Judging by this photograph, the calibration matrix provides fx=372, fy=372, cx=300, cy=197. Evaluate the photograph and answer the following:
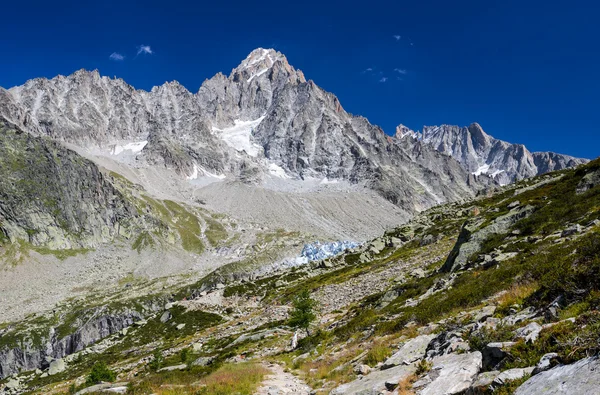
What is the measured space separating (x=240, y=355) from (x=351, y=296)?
2206 centimetres

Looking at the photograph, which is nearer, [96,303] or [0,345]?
[0,345]

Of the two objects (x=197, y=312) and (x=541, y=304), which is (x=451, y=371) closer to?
(x=541, y=304)

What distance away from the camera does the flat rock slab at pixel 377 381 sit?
10.8 m

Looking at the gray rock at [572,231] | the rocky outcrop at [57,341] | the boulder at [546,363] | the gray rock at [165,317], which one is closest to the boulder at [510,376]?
the boulder at [546,363]

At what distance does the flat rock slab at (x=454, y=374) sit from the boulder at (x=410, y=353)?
103 inches

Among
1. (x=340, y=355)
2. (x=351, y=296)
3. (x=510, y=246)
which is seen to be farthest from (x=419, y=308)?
(x=351, y=296)

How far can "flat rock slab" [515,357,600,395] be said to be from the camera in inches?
212

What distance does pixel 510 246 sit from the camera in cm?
2603

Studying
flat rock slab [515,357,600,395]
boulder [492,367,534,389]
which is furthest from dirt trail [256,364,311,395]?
flat rock slab [515,357,600,395]

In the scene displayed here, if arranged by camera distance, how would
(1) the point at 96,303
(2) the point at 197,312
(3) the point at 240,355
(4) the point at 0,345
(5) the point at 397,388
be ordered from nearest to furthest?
(5) the point at 397,388 → (3) the point at 240,355 → (2) the point at 197,312 → (4) the point at 0,345 → (1) the point at 96,303

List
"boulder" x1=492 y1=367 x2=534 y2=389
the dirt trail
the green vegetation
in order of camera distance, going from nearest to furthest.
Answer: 1. "boulder" x1=492 y1=367 x2=534 y2=389
2. the dirt trail
3. the green vegetation

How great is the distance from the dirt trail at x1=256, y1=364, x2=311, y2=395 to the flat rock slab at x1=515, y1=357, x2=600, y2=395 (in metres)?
10.5

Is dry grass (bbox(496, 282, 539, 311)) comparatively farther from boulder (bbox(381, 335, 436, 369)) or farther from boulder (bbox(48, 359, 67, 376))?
boulder (bbox(48, 359, 67, 376))

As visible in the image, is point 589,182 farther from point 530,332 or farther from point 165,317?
point 165,317
